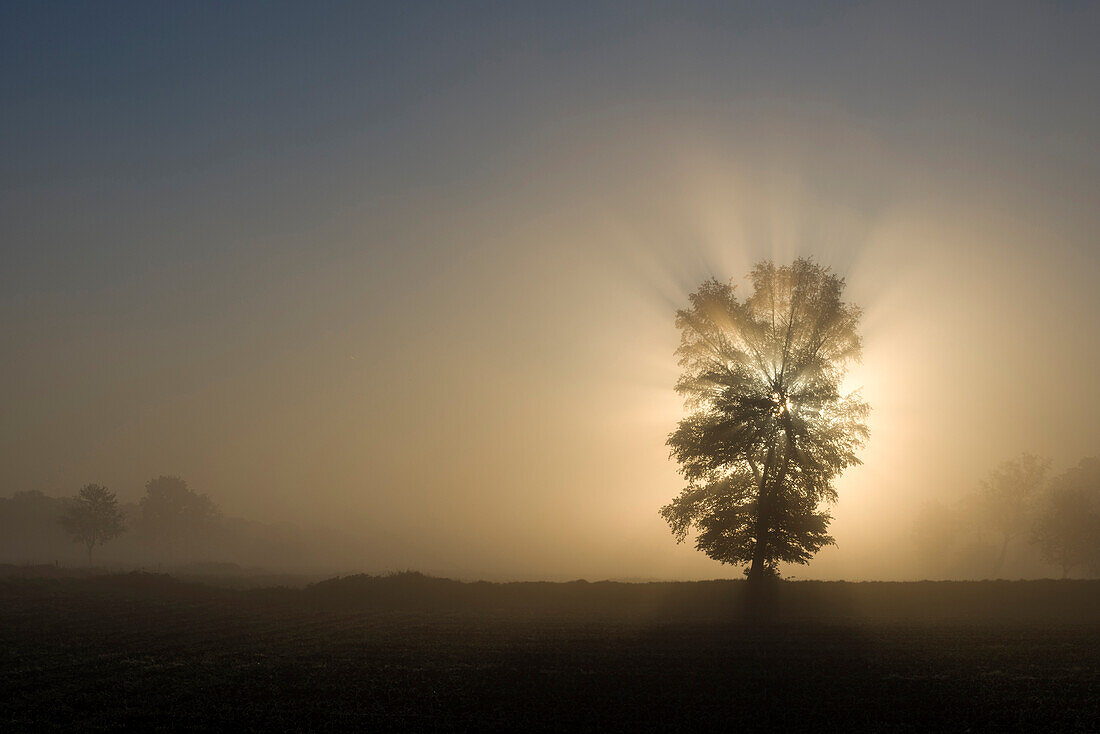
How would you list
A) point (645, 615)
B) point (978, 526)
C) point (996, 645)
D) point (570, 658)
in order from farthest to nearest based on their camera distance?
point (978, 526) → point (645, 615) → point (996, 645) → point (570, 658)

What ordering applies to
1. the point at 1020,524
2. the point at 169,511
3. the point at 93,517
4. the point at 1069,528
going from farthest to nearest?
the point at 169,511
the point at 93,517
the point at 1020,524
the point at 1069,528

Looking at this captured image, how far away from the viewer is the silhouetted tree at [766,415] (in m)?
34.6

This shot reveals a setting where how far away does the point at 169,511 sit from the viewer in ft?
390

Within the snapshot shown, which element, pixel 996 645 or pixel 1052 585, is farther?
pixel 1052 585

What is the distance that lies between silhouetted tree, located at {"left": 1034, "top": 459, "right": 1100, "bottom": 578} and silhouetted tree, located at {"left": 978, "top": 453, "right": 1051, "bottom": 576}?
7.88ft

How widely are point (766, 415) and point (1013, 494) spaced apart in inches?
2663

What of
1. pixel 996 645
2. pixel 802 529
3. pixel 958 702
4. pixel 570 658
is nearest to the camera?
pixel 958 702

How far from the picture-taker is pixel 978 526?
96.3 meters

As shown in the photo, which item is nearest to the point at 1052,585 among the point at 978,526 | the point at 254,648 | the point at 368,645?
the point at 368,645

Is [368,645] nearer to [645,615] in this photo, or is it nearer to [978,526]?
[645,615]

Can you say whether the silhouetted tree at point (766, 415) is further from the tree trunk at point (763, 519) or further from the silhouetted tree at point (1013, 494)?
the silhouetted tree at point (1013, 494)

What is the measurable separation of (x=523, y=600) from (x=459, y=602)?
3.87 m

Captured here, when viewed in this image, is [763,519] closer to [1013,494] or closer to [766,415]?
[766,415]

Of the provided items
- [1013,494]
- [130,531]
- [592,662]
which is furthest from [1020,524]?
[130,531]
